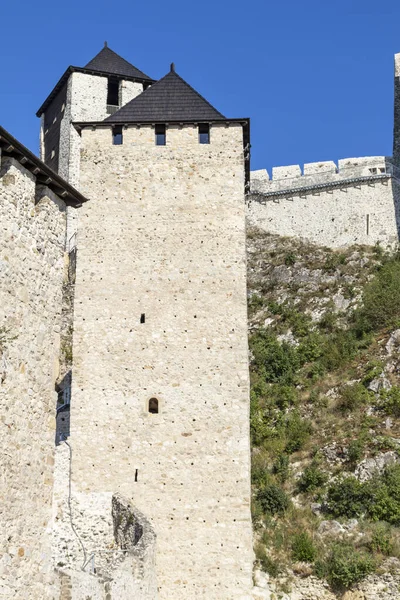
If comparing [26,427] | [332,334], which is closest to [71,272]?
[332,334]

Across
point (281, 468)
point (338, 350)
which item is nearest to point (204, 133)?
point (281, 468)

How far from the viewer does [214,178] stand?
57.2ft

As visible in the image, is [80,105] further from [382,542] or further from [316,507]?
[382,542]

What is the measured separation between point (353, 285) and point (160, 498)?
17642 millimetres

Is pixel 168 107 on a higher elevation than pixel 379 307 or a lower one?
higher

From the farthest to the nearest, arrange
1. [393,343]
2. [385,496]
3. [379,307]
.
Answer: [379,307]
[393,343]
[385,496]

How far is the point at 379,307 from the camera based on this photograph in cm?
2781

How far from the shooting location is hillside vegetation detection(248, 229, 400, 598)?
18.5m

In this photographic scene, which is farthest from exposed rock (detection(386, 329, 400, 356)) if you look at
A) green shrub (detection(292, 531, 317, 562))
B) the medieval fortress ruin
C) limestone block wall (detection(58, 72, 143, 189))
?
limestone block wall (detection(58, 72, 143, 189))

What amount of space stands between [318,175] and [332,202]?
1.69m

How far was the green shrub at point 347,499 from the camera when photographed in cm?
1958

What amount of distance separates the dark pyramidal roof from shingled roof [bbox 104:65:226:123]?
13.8 m

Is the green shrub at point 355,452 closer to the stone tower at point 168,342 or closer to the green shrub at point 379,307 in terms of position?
the green shrub at point 379,307

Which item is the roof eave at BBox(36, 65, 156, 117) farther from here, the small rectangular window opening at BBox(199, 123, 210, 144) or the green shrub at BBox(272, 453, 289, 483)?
the green shrub at BBox(272, 453, 289, 483)
